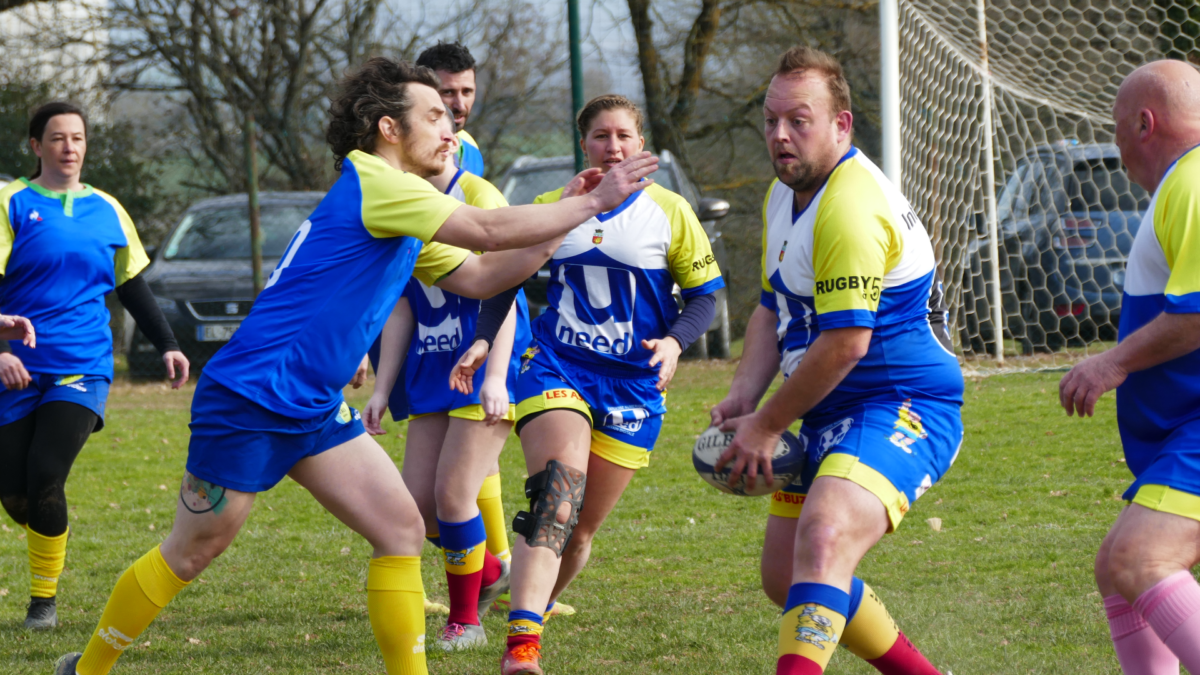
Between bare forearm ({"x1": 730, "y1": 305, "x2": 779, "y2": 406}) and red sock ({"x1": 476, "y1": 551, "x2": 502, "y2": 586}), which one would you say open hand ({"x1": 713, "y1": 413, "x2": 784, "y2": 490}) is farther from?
red sock ({"x1": 476, "y1": 551, "x2": 502, "y2": 586})

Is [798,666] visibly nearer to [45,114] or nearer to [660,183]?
[45,114]

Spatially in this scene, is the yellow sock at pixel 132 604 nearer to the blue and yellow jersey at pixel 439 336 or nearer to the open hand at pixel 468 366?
the open hand at pixel 468 366

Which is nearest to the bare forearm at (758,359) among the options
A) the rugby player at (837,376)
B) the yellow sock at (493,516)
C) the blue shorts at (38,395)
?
the rugby player at (837,376)

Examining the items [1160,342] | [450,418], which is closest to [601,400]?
Answer: [450,418]

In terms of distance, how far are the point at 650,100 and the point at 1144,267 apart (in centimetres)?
1152

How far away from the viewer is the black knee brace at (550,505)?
405 centimetres

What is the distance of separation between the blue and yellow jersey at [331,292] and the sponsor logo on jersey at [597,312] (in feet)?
3.55

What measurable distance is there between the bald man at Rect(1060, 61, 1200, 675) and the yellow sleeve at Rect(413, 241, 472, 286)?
181 cm

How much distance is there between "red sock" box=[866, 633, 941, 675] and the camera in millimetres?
3338

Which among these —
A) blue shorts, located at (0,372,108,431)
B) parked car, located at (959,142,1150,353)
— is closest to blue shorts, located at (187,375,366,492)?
blue shorts, located at (0,372,108,431)

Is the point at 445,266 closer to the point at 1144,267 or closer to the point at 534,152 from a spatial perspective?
the point at 1144,267

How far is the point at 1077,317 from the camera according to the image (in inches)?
432

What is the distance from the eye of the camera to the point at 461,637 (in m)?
4.50

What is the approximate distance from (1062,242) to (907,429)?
8742 mm
